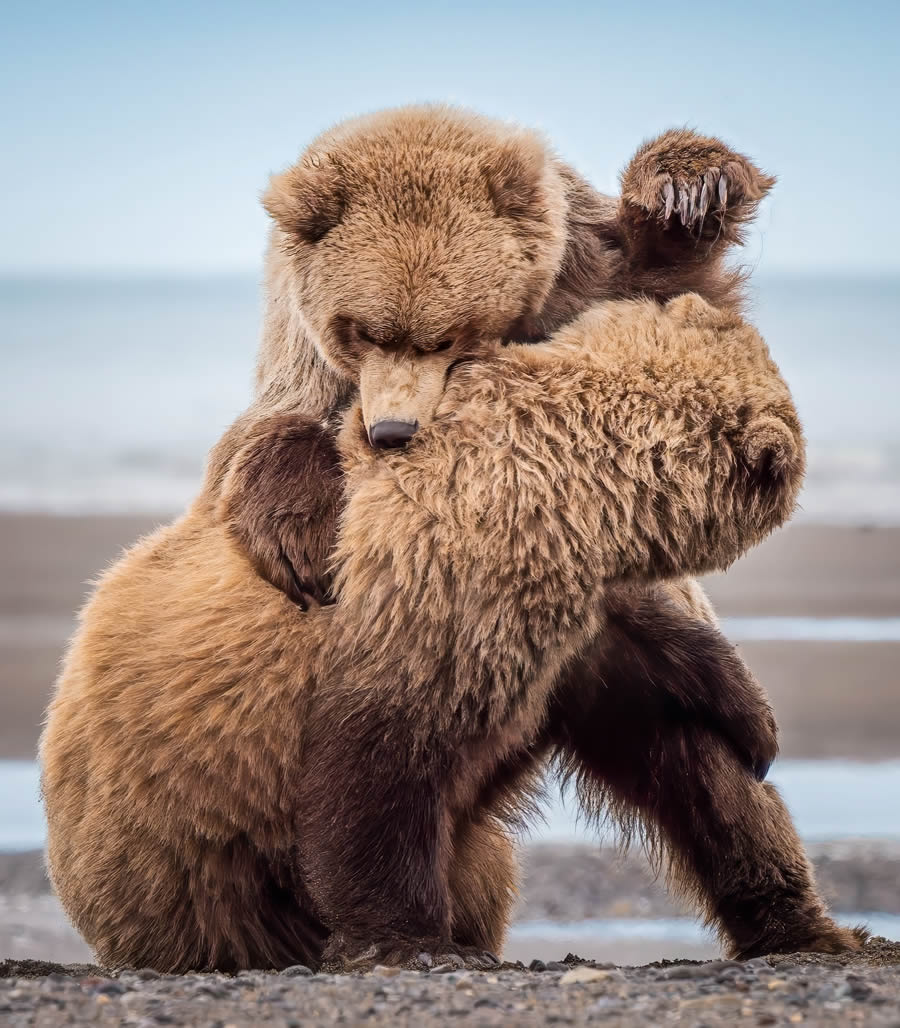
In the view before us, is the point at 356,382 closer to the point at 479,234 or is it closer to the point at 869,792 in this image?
the point at 479,234

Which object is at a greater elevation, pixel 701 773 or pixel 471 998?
pixel 701 773

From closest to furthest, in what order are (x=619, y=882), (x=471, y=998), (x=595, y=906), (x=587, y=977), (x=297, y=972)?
(x=471, y=998) < (x=587, y=977) < (x=297, y=972) < (x=595, y=906) < (x=619, y=882)

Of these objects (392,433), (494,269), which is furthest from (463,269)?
(392,433)

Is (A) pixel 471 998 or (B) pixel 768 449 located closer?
(A) pixel 471 998

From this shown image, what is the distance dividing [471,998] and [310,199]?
235 centimetres

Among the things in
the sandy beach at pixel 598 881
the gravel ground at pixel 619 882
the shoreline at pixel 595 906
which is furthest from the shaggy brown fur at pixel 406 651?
the gravel ground at pixel 619 882

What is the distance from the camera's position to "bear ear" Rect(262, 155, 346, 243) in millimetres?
4500

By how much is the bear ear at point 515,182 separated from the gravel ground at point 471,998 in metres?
2.16

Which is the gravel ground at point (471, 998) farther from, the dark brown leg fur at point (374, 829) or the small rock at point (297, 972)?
the dark brown leg fur at point (374, 829)

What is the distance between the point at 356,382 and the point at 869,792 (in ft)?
18.4

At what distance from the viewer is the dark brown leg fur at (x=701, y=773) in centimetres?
429

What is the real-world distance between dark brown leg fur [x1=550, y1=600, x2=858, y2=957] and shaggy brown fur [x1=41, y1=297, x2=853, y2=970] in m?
0.18

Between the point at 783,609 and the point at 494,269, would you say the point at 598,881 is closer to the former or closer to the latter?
the point at 494,269

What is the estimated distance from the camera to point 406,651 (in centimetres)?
382
